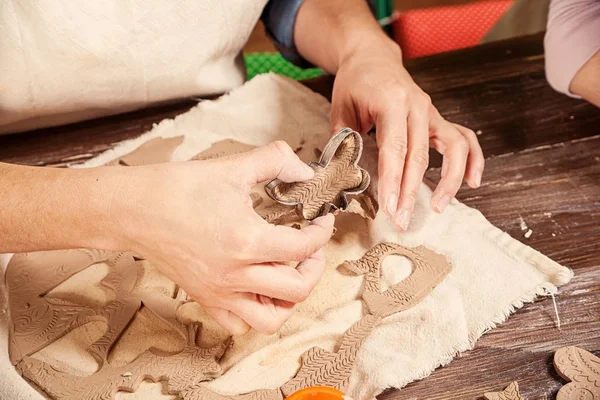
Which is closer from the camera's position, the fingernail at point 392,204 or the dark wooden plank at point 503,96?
the fingernail at point 392,204

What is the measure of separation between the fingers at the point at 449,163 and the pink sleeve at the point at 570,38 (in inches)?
12.4

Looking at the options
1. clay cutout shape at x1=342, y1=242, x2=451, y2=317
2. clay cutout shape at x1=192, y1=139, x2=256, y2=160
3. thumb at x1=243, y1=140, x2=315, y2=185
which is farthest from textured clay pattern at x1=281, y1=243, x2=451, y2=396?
clay cutout shape at x1=192, y1=139, x2=256, y2=160

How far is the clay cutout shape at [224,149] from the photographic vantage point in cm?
112

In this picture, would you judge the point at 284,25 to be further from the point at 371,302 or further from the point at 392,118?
the point at 371,302

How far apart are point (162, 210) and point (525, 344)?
53cm

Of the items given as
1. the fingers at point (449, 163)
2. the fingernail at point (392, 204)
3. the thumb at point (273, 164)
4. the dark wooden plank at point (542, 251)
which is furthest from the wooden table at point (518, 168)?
the thumb at point (273, 164)

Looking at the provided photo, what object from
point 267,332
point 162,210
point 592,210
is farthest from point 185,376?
point 592,210

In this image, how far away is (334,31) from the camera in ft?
3.78

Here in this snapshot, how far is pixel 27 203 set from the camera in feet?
2.48

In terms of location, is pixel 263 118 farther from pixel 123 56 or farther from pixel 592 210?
pixel 592 210

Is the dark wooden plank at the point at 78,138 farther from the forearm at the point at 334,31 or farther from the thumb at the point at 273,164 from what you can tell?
the thumb at the point at 273,164

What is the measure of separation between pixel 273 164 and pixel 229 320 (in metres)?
0.22

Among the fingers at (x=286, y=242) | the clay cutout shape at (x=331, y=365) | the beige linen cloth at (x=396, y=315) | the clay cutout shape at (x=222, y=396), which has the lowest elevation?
the beige linen cloth at (x=396, y=315)

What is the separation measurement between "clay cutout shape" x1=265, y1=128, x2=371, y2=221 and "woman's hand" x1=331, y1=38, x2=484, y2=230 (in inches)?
1.9
